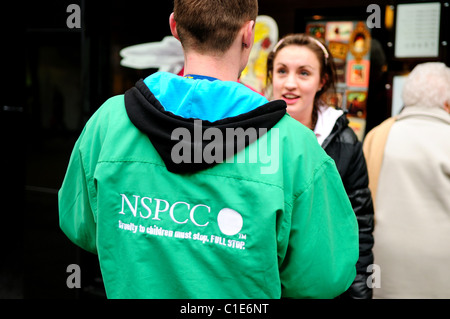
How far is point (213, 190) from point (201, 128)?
18cm

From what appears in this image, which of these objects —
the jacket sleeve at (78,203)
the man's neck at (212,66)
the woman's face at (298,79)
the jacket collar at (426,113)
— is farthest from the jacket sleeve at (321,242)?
the jacket collar at (426,113)

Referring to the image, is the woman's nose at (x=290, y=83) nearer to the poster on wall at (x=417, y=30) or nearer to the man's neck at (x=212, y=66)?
the man's neck at (x=212, y=66)

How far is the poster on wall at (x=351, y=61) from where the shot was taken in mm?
3639

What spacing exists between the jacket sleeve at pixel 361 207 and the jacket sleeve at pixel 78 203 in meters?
1.37

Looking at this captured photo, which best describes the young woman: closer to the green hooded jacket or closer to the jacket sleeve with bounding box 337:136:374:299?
the jacket sleeve with bounding box 337:136:374:299

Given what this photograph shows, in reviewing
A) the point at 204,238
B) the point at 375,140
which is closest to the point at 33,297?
the point at 375,140

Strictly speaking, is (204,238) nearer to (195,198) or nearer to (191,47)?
(195,198)

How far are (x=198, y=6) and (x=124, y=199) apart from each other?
0.63 meters

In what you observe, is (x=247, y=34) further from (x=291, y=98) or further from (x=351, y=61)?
(x=351, y=61)

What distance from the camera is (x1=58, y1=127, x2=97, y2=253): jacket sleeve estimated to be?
1566 millimetres

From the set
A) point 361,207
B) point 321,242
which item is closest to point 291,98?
point 361,207

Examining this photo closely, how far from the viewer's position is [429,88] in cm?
289

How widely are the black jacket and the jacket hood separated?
119cm

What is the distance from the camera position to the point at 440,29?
3.45 meters
